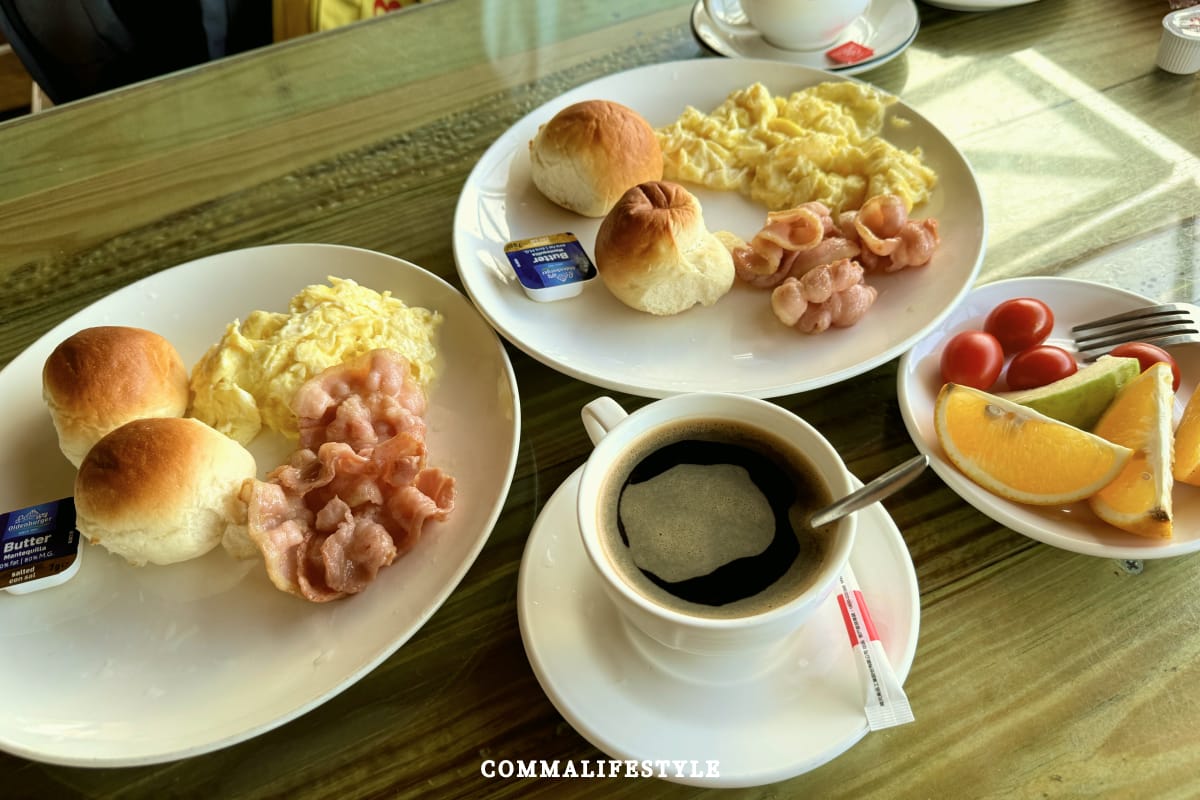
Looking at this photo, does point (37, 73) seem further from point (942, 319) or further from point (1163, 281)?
point (1163, 281)

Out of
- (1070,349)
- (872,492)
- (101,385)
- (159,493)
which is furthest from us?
(1070,349)

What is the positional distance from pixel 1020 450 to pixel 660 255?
648mm

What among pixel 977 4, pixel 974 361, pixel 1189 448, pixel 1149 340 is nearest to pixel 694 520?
pixel 974 361

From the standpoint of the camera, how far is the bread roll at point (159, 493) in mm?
1136

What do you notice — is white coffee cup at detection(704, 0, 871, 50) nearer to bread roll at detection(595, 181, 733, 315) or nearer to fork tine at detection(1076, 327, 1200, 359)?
bread roll at detection(595, 181, 733, 315)

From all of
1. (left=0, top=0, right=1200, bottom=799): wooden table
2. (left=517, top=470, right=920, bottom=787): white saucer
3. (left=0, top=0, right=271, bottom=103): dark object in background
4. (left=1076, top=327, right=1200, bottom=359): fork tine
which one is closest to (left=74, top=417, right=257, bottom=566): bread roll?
(left=0, top=0, right=1200, bottom=799): wooden table

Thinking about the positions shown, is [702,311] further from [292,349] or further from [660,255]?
[292,349]

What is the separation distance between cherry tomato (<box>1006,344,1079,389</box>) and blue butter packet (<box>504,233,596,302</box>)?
2.45 ft

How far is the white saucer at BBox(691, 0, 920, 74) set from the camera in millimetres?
2109

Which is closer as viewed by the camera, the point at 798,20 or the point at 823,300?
the point at 823,300

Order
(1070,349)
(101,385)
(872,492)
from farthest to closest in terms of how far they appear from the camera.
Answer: (1070,349) < (101,385) < (872,492)

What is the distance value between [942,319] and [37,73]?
267 centimetres

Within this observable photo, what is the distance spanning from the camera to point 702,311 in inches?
61.1

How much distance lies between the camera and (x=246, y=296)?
Result: 1.56 meters
